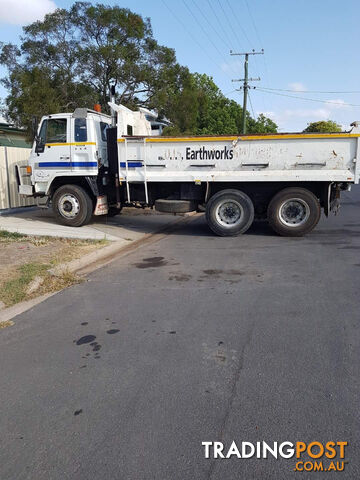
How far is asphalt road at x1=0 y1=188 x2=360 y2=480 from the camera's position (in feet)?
8.57

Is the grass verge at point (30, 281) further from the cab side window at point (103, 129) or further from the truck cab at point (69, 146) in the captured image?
the cab side window at point (103, 129)

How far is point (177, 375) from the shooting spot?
3549 millimetres

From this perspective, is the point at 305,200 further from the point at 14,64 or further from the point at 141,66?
the point at 14,64

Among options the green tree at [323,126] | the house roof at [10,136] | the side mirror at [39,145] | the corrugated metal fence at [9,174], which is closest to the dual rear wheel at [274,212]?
the side mirror at [39,145]

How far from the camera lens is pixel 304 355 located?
3.85 meters

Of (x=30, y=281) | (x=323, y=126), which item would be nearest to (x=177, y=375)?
(x=30, y=281)

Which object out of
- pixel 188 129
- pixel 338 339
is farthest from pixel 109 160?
pixel 188 129

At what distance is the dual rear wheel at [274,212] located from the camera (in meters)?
9.49

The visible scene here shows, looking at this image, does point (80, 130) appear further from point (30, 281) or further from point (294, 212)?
point (294, 212)

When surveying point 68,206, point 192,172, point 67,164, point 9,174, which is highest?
point 67,164

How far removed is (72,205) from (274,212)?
17.5 feet

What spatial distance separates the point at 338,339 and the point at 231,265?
3285mm

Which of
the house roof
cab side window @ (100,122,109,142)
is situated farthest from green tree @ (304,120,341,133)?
cab side window @ (100,122,109,142)

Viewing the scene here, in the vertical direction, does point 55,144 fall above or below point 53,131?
below
